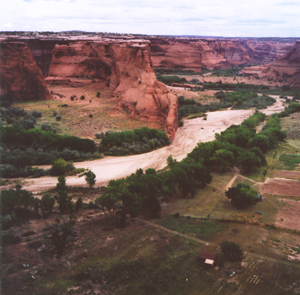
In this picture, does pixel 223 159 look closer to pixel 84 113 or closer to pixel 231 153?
pixel 231 153

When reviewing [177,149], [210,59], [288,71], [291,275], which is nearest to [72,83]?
[177,149]

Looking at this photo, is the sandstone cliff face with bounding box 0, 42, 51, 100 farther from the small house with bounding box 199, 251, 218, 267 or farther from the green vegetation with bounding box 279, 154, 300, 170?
the small house with bounding box 199, 251, 218, 267

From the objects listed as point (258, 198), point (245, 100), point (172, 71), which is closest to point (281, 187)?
point (258, 198)

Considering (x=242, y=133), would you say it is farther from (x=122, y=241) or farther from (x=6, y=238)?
(x=6, y=238)

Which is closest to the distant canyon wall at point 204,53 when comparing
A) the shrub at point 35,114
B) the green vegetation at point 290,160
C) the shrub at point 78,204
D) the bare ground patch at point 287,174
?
the shrub at point 35,114

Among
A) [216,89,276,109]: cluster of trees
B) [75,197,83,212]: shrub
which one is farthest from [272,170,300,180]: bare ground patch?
[216,89,276,109]: cluster of trees

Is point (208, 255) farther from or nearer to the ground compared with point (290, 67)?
nearer to the ground
